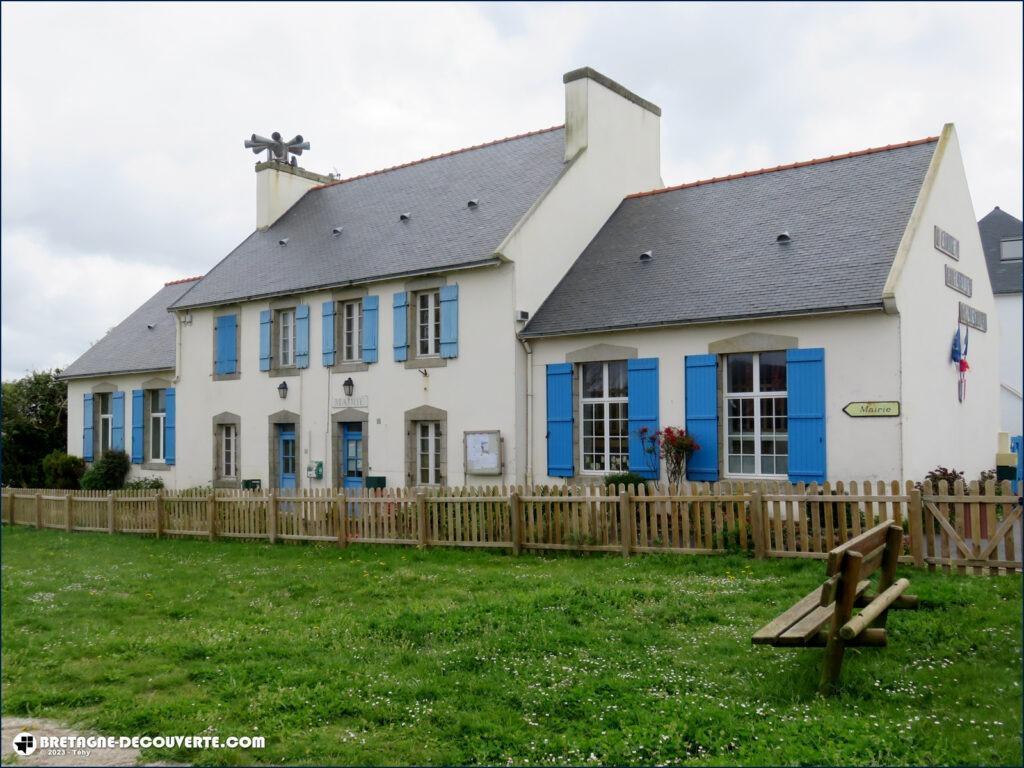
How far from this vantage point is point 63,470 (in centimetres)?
2586

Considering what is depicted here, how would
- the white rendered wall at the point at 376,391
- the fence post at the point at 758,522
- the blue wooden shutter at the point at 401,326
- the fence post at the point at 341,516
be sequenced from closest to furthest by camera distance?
the fence post at the point at 758,522, the fence post at the point at 341,516, the white rendered wall at the point at 376,391, the blue wooden shutter at the point at 401,326

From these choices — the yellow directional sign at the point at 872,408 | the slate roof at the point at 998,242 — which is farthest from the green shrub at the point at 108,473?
the slate roof at the point at 998,242

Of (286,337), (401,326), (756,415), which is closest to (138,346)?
(286,337)

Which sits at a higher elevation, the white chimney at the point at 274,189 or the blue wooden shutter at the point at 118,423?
the white chimney at the point at 274,189

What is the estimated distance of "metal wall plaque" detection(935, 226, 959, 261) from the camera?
615 inches

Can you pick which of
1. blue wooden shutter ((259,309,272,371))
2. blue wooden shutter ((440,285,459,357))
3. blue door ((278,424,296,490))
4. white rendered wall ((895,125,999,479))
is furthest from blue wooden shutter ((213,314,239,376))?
white rendered wall ((895,125,999,479))

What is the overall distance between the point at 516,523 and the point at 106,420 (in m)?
17.9

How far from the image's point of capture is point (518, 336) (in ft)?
56.2

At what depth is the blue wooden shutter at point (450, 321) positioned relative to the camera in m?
17.9

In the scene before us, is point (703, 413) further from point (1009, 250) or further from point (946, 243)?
point (1009, 250)

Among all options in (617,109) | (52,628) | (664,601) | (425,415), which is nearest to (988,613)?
(664,601)

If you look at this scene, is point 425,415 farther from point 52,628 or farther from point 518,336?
point 52,628

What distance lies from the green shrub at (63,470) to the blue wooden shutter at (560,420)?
615 inches

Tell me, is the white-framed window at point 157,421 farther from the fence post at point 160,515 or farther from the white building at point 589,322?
the fence post at point 160,515
